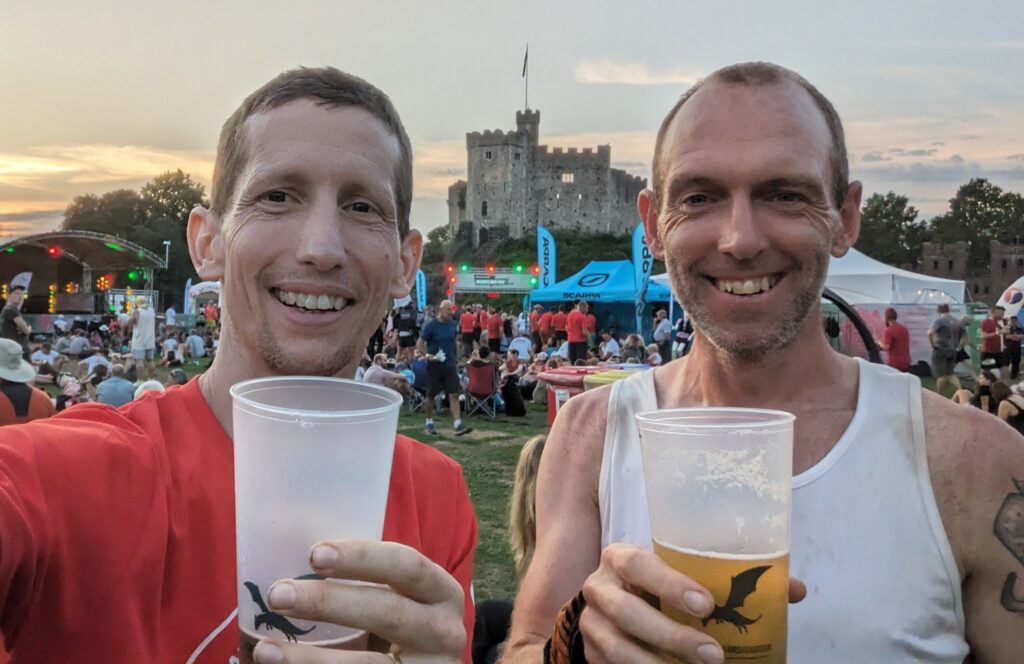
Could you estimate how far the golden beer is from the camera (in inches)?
40.4

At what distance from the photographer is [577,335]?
1574 cm

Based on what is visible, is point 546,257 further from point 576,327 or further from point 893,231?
point 893,231

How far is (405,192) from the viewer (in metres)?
1.73

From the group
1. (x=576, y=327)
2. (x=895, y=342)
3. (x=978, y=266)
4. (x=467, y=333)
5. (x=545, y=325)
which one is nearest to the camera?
(x=895, y=342)

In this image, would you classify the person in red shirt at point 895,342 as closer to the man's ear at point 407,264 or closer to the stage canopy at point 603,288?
the stage canopy at point 603,288

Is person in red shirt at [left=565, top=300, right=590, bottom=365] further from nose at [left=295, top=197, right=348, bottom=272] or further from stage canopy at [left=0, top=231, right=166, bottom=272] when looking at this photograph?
stage canopy at [left=0, top=231, right=166, bottom=272]

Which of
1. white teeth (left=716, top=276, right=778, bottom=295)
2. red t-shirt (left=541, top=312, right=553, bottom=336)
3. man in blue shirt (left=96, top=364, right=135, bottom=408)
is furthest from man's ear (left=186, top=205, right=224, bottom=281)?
red t-shirt (left=541, top=312, right=553, bottom=336)

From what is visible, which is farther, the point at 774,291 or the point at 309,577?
the point at 774,291

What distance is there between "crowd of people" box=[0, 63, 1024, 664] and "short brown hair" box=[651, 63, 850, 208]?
0.4 inches

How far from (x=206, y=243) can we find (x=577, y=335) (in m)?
14.2

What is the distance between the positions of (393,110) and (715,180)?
2.53 ft

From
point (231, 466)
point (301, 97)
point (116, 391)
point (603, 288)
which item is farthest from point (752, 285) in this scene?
point (603, 288)

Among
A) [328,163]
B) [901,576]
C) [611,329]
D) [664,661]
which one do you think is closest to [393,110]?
[328,163]

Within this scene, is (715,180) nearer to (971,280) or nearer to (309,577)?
(309,577)
